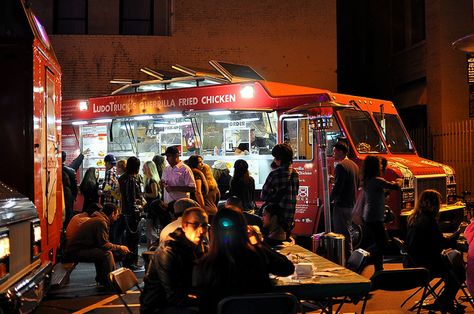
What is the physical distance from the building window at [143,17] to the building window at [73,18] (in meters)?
1.18

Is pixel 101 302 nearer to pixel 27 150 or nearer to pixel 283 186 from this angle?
pixel 27 150

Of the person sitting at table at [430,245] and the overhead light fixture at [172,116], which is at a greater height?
the overhead light fixture at [172,116]

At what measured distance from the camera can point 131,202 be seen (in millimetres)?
10023

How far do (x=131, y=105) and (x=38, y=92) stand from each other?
20.8ft

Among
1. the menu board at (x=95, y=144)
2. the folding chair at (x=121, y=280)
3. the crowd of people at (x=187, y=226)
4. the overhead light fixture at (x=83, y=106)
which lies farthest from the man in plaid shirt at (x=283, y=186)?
the overhead light fixture at (x=83, y=106)

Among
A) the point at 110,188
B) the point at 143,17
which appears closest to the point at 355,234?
the point at 110,188

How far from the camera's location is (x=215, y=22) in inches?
753

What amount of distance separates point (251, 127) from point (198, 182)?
80.5 inches

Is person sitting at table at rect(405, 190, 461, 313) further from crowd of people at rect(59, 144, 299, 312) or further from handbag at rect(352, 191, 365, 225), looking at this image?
handbag at rect(352, 191, 365, 225)

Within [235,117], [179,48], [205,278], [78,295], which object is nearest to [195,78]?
[235,117]

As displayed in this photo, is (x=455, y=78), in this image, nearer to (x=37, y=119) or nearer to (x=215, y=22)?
(x=215, y=22)

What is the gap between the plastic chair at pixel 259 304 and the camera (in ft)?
13.0

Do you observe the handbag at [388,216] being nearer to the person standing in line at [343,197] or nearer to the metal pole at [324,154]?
the person standing in line at [343,197]

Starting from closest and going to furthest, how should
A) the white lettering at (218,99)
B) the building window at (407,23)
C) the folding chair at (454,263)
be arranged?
the folding chair at (454,263) < the white lettering at (218,99) < the building window at (407,23)
